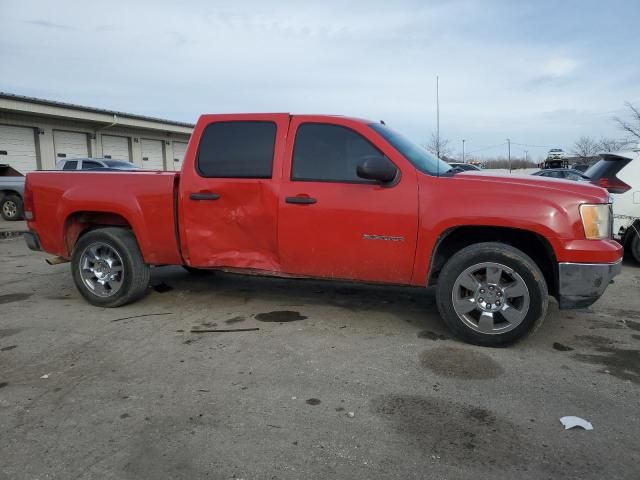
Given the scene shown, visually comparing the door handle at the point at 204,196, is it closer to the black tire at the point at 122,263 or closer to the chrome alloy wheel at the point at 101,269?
the black tire at the point at 122,263

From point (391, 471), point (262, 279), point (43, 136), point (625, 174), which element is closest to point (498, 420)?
Result: point (391, 471)

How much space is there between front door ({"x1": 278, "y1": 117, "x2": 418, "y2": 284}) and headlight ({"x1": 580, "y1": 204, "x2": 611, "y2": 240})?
130cm

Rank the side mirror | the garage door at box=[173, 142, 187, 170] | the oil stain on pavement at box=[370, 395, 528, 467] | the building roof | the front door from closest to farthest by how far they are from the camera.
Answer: the oil stain on pavement at box=[370, 395, 528, 467] → the side mirror → the front door → the building roof → the garage door at box=[173, 142, 187, 170]

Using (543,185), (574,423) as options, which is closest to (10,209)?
(543,185)

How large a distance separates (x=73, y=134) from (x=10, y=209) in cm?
1015

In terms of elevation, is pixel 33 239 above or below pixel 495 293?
above

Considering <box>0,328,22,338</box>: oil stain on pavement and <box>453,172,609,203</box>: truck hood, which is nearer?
<box>453,172,609,203</box>: truck hood

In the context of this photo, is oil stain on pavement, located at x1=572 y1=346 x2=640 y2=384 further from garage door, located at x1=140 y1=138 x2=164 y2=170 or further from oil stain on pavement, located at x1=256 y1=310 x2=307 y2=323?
garage door, located at x1=140 y1=138 x2=164 y2=170

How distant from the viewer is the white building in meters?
20.4

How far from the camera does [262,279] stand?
21.8 feet

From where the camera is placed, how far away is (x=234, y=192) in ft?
15.4

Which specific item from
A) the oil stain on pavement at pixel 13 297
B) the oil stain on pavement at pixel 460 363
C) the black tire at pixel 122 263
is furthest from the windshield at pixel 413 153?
the oil stain on pavement at pixel 13 297

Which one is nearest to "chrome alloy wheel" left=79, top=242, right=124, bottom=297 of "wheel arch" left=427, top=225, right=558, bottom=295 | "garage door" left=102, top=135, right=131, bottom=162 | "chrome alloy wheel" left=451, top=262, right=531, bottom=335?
"wheel arch" left=427, top=225, right=558, bottom=295

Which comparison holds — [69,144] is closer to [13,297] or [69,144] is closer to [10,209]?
[10,209]
